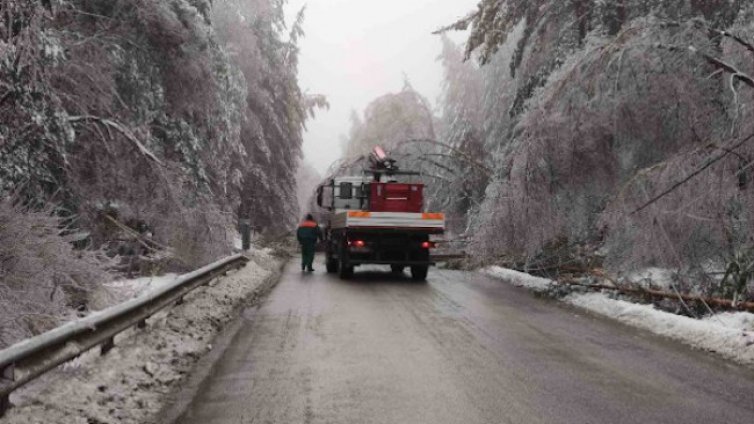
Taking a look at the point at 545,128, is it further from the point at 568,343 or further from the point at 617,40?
the point at 568,343

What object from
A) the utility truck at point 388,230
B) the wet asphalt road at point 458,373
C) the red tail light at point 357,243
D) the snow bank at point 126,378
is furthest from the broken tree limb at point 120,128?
the red tail light at point 357,243

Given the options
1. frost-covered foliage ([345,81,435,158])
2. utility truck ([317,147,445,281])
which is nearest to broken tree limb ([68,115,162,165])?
utility truck ([317,147,445,281])

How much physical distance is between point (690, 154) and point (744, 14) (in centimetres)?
333

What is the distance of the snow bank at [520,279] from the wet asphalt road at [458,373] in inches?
142

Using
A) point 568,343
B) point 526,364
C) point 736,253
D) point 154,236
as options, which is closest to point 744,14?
point 736,253

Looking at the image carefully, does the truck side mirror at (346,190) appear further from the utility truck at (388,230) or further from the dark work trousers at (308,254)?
the dark work trousers at (308,254)

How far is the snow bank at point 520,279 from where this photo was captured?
46.5 ft

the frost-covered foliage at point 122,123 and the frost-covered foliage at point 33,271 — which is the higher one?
the frost-covered foliage at point 122,123

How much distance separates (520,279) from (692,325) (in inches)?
306

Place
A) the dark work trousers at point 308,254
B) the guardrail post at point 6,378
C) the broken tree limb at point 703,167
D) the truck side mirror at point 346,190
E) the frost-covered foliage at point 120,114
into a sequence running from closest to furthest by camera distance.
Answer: the guardrail post at point 6,378 → the frost-covered foliage at point 120,114 → the broken tree limb at point 703,167 → the truck side mirror at point 346,190 → the dark work trousers at point 308,254

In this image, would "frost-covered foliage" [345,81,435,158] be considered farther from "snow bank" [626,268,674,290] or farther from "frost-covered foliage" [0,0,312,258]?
"snow bank" [626,268,674,290]

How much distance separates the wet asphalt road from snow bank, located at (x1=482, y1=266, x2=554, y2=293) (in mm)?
3606

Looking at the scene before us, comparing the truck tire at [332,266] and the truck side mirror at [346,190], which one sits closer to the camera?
the truck side mirror at [346,190]

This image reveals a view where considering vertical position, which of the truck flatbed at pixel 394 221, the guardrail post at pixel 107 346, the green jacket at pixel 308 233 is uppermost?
the truck flatbed at pixel 394 221
